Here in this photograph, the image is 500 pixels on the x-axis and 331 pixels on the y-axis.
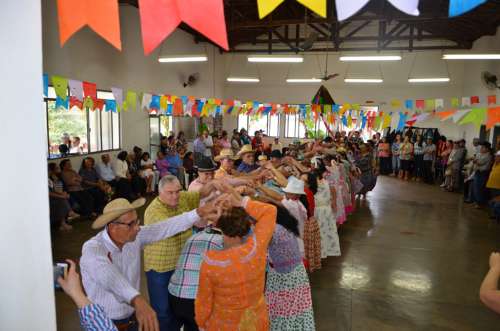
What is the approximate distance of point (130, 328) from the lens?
→ 78.8 inches

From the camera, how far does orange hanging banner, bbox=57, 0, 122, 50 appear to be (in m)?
1.22

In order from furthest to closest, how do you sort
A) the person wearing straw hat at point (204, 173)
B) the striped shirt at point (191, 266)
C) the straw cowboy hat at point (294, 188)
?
the person wearing straw hat at point (204, 173) < the straw cowboy hat at point (294, 188) < the striped shirt at point (191, 266)

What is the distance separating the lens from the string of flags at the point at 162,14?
4.04 feet

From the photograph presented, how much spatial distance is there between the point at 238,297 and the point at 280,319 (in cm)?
80

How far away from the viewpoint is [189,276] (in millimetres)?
2148

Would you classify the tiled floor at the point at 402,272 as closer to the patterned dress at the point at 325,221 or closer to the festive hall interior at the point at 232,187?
the festive hall interior at the point at 232,187

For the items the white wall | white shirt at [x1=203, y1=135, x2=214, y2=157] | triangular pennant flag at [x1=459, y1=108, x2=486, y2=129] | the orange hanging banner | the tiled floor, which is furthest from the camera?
white shirt at [x1=203, y1=135, x2=214, y2=157]

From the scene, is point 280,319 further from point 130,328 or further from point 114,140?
point 114,140

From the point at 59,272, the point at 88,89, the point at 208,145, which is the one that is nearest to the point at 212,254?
the point at 59,272

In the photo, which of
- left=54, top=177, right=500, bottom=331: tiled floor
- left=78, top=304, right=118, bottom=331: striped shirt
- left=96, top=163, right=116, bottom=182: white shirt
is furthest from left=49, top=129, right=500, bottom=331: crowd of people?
left=96, top=163, right=116, bottom=182: white shirt

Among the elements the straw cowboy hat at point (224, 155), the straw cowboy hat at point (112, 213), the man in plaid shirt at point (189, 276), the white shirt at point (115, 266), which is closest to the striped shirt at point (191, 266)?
the man in plaid shirt at point (189, 276)

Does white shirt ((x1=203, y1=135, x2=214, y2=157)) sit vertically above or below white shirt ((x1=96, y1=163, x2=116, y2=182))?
above

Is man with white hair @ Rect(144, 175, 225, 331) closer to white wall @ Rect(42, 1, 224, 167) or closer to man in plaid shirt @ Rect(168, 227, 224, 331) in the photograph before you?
man in plaid shirt @ Rect(168, 227, 224, 331)

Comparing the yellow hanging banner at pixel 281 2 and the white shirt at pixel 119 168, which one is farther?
the white shirt at pixel 119 168
